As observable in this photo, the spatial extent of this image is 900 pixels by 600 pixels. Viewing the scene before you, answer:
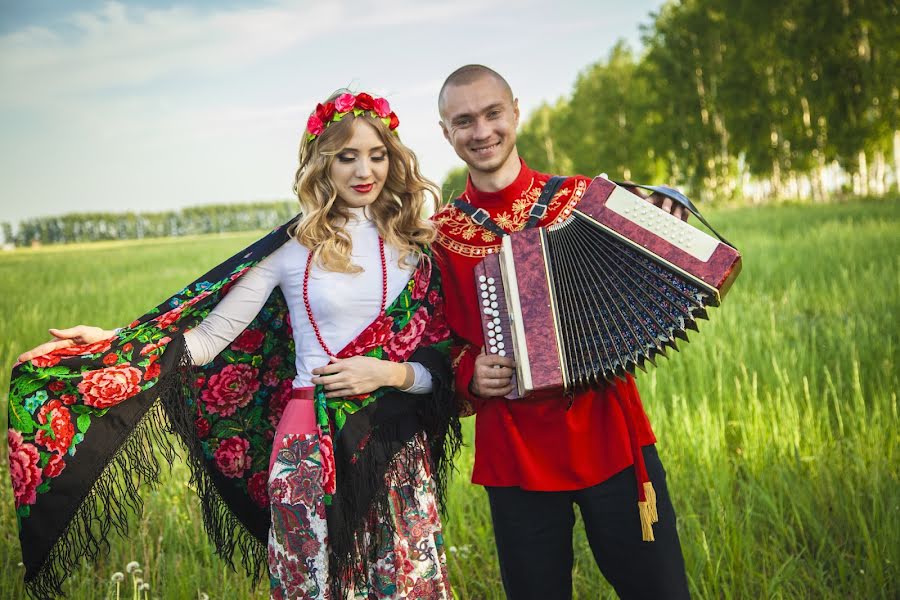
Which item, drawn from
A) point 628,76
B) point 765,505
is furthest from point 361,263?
point 628,76

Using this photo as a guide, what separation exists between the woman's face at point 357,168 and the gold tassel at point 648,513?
4.43ft

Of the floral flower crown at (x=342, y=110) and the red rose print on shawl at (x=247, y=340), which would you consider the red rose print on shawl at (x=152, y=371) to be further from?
the floral flower crown at (x=342, y=110)

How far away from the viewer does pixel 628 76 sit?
108 feet

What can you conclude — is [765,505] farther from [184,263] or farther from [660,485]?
[184,263]

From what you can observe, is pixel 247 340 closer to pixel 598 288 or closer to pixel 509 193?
pixel 509 193

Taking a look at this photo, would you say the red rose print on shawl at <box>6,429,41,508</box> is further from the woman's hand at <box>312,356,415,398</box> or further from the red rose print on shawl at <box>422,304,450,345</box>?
the red rose print on shawl at <box>422,304,450,345</box>

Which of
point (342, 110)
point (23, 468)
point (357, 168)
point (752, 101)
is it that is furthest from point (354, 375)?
point (752, 101)

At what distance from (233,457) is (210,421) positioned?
6.8 inches

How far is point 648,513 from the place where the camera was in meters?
2.05

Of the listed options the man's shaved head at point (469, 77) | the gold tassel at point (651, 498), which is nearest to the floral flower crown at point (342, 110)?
the man's shaved head at point (469, 77)

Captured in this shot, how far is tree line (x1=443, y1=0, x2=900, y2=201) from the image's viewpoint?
61.1ft

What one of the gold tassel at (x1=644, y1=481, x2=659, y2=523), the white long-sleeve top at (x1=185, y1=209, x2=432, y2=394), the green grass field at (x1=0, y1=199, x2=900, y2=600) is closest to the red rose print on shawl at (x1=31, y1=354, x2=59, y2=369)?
the white long-sleeve top at (x1=185, y1=209, x2=432, y2=394)

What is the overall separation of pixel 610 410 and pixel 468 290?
2.08 feet

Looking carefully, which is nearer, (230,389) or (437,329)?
(437,329)
